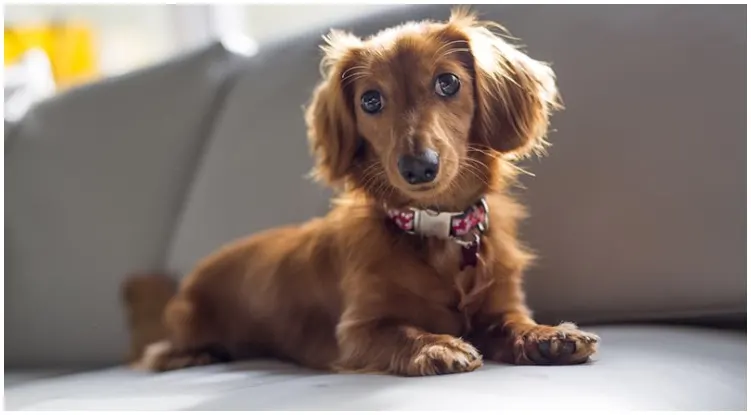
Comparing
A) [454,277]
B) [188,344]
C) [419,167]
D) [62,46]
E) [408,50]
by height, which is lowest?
[188,344]

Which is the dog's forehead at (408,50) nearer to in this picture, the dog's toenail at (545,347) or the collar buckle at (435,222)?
the collar buckle at (435,222)

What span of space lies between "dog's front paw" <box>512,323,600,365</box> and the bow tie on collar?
0.33 feet

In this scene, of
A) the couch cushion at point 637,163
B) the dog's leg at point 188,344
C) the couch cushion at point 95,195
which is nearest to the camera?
the couch cushion at point 637,163

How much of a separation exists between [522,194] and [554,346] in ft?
0.81

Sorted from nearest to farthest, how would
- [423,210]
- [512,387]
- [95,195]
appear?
[512,387] < [423,210] < [95,195]

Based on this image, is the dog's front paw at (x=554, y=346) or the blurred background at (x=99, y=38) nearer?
the dog's front paw at (x=554, y=346)

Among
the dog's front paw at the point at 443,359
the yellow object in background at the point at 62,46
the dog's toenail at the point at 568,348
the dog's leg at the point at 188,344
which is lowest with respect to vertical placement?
the dog's leg at the point at 188,344

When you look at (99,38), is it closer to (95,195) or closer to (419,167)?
(95,195)

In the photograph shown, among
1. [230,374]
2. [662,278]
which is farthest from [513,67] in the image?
[230,374]

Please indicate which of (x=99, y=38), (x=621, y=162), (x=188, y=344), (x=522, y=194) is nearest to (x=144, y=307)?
(x=188, y=344)

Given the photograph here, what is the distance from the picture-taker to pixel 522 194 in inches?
A: 40.0

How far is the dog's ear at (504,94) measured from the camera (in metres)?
0.84

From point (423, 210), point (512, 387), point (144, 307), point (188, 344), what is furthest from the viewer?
point (144, 307)

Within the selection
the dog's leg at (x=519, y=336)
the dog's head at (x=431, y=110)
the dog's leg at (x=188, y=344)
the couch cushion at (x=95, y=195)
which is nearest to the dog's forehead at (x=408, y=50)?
the dog's head at (x=431, y=110)
